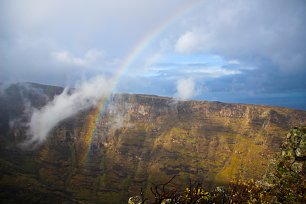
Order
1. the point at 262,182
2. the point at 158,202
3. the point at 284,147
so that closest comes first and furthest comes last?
the point at 158,202, the point at 262,182, the point at 284,147

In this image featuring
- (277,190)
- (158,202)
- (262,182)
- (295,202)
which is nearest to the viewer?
(158,202)

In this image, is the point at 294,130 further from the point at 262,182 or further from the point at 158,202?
the point at 158,202

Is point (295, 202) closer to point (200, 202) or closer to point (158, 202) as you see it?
point (200, 202)

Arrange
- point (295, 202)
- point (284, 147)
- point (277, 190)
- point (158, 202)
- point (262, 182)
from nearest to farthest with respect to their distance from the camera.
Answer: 1. point (158, 202)
2. point (295, 202)
3. point (277, 190)
4. point (262, 182)
5. point (284, 147)

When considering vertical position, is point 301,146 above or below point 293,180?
above

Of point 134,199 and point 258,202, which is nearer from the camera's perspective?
point 258,202

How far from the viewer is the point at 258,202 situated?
46.0m

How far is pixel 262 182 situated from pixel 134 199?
23871 mm

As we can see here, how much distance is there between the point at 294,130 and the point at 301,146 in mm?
5255

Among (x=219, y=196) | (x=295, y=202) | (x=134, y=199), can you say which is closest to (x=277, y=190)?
(x=295, y=202)

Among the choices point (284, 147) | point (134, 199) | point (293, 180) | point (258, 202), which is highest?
point (284, 147)

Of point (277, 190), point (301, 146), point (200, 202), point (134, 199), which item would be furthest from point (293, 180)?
point (134, 199)

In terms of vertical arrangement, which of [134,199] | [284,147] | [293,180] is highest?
[284,147]

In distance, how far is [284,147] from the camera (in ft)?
186
